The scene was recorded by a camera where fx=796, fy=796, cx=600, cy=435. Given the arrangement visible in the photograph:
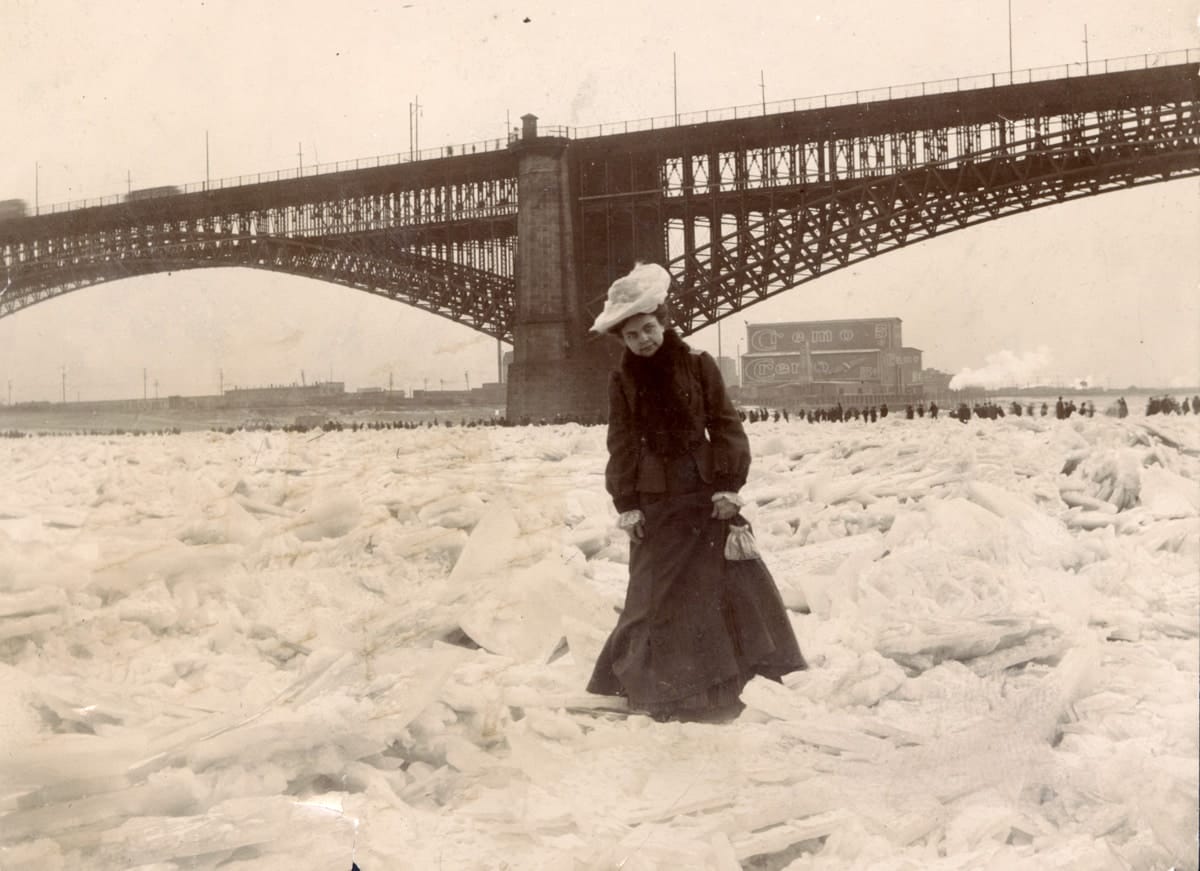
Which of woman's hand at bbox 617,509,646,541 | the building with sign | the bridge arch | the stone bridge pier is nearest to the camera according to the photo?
woman's hand at bbox 617,509,646,541

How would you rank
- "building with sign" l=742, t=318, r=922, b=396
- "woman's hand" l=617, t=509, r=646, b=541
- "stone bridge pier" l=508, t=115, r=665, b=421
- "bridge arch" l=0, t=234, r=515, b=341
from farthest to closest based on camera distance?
"bridge arch" l=0, t=234, r=515, b=341, "stone bridge pier" l=508, t=115, r=665, b=421, "building with sign" l=742, t=318, r=922, b=396, "woman's hand" l=617, t=509, r=646, b=541

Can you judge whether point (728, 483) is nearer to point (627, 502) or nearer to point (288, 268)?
point (627, 502)

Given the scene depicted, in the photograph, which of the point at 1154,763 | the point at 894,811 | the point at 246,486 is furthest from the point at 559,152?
the point at 1154,763

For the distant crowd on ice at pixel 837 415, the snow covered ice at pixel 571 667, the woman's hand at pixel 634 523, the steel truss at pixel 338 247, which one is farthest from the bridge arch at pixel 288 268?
the woman's hand at pixel 634 523

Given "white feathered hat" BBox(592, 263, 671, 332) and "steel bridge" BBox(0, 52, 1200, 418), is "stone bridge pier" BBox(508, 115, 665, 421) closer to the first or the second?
"steel bridge" BBox(0, 52, 1200, 418)

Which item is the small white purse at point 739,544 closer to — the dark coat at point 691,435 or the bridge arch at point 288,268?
the dark coat at point 691,435

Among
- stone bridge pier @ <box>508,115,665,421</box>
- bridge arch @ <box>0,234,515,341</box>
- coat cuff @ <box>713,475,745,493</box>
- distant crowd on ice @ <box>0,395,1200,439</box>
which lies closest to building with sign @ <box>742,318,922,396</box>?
distant crowd on ice @ <box>0,395,1200,439</box>

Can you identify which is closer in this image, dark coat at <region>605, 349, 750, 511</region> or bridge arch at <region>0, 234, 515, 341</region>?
dark coat at <region>605, 349, 750, 511</region>
